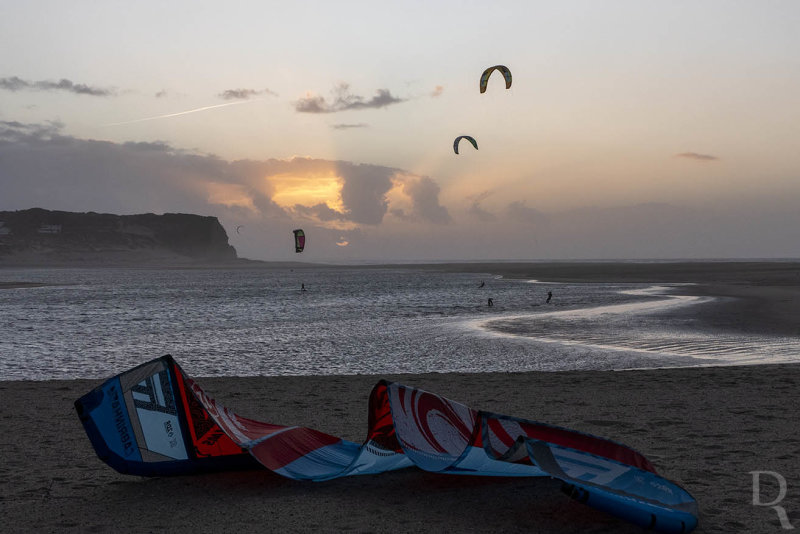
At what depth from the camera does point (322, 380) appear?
1107 centimetres

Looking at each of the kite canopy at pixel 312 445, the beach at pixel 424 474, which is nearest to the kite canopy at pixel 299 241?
the beach at pixel 424 474

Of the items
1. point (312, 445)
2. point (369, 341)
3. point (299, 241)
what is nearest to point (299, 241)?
point (299, 241)

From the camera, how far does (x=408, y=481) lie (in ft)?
18.1

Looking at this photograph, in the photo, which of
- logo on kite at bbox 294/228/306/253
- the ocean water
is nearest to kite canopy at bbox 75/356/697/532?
the ocean water

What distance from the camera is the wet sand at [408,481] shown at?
4.59m

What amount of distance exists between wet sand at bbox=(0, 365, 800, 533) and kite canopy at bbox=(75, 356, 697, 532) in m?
0.15

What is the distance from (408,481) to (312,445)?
3.12ft

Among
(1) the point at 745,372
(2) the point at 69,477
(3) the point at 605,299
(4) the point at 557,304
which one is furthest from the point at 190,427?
(3) the point at 605,299

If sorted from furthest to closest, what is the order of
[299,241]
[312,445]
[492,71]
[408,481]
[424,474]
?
1. [299,241]
2. [492,71]
3. [312,445]
4. [424,474]
5. [408,481]

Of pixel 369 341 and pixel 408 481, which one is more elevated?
pixel 408 481

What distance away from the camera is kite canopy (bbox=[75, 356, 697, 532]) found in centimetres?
529

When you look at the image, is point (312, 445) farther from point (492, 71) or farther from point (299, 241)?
point (299, 241)

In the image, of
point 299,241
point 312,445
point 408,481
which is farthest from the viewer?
point 299,241

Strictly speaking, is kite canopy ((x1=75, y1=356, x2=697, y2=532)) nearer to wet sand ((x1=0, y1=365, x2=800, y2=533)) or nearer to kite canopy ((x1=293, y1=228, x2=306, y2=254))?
wet sand ((x1=0, y1=365, x2=800, y2=533))
